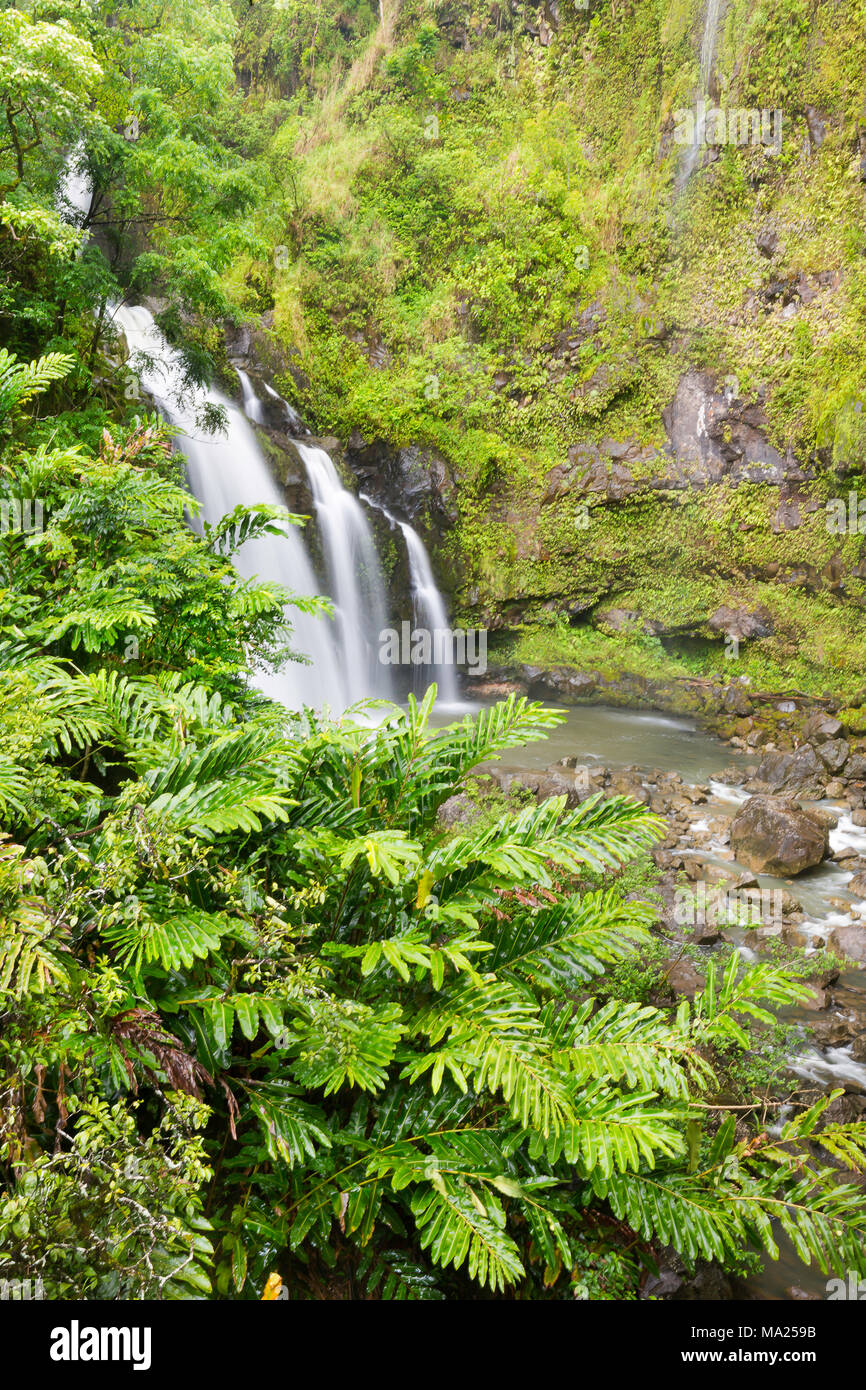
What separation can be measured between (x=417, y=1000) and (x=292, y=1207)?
1.92 feet

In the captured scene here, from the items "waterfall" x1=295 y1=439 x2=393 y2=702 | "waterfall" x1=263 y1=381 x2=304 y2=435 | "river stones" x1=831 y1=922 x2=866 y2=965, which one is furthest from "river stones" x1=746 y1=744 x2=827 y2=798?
"waterfall" x1=263 y1=381 x2=304 y2=435

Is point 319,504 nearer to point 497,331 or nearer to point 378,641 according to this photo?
point 378,641

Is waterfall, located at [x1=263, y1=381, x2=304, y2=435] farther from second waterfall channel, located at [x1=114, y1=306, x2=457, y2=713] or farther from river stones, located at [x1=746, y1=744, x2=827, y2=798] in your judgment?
river stones, located at [x1=746, y1=744, x2=827, y2=798]

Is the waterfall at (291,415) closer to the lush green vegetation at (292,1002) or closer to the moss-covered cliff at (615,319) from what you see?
the moss-covered cliff at (615,319)

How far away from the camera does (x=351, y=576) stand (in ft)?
35.6

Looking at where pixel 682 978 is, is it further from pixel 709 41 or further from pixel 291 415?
pixel 709 41

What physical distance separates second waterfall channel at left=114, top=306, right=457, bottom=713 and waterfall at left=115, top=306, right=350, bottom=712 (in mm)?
14

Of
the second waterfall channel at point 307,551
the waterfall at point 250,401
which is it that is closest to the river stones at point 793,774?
the second waterfall channel at point 307,551

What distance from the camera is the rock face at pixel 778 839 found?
6.99m

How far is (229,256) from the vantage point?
22.8ft

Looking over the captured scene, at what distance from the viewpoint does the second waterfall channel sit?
926 centimetres

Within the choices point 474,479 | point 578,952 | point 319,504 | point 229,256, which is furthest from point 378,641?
point 578,952

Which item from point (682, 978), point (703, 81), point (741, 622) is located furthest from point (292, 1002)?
point (703, 81)

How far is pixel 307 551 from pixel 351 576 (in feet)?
2.51
